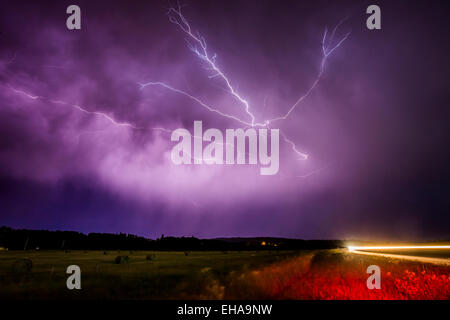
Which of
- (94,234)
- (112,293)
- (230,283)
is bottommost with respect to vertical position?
(94,234)

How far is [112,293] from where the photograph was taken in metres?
13.0

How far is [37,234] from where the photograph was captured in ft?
362

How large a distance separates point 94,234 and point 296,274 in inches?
5082
